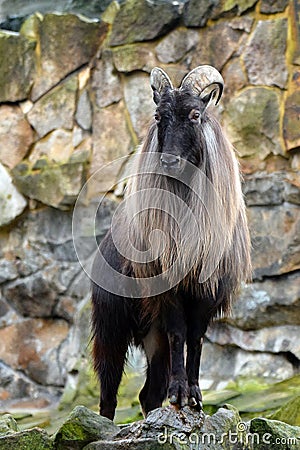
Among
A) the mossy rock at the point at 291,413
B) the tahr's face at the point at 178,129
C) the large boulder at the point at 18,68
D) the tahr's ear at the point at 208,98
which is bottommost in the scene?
the mossy rock at the point at 291,413

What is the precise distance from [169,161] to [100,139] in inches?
153

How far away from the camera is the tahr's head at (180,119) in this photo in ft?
11.8

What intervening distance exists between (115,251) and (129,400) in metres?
2.69

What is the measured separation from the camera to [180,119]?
11.9ft

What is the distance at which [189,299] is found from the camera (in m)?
3.75

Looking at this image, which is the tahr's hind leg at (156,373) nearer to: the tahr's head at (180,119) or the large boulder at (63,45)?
the tahr's head at (180,119)

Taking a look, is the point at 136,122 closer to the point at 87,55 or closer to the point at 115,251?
the point at 87,55

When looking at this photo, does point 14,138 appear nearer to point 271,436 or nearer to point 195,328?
point 195,328

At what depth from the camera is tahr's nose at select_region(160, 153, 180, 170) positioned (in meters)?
3.56

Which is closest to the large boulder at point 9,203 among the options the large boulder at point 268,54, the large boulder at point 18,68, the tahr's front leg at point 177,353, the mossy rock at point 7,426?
the large boulder at point 18,68

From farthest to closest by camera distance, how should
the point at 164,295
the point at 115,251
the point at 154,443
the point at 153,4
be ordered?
the point at 153,4
the point at 115,251
the point at 164,295
the point at 154,443

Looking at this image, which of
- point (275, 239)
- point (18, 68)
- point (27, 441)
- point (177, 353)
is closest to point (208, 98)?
point (177, 353)

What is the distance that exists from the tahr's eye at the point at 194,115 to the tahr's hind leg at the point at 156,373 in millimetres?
1134

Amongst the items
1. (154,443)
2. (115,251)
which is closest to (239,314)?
(115,251)
